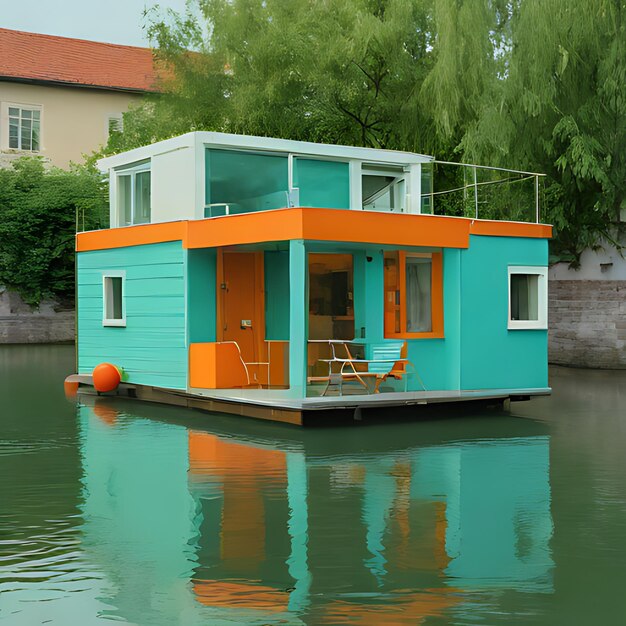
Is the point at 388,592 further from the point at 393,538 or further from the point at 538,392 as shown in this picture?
the point at 538,392

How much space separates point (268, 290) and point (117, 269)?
3.03m

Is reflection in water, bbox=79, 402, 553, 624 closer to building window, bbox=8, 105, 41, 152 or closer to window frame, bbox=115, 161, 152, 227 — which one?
window frame, bbox=115, 161, 152, 227

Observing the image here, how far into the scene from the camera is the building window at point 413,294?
16938 mm

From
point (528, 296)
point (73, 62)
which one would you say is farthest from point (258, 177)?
point (73, 62)

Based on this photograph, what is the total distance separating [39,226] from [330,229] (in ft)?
76.1

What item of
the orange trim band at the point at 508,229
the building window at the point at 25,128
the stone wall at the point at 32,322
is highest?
the building window at the point at 25,128

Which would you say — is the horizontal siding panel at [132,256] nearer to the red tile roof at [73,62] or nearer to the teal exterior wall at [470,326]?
the teal exterior wall at [470,326]

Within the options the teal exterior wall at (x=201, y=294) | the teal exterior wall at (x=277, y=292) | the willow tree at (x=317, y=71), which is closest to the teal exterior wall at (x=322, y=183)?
the teal exterior wall at (x=277, y=292)

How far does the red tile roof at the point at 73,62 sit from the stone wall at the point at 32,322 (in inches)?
335

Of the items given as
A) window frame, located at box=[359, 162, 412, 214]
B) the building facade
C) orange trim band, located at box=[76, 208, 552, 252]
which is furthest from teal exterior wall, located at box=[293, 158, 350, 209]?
the building facade

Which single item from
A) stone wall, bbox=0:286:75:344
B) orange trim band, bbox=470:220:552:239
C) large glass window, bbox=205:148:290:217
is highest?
large glass window, bbox=205:148:290:217

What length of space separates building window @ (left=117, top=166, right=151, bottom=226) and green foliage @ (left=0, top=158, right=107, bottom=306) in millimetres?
15351

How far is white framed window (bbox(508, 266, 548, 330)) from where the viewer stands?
1739cm

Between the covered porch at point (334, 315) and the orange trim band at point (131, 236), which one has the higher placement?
the orange trim band at point (131, 236)
